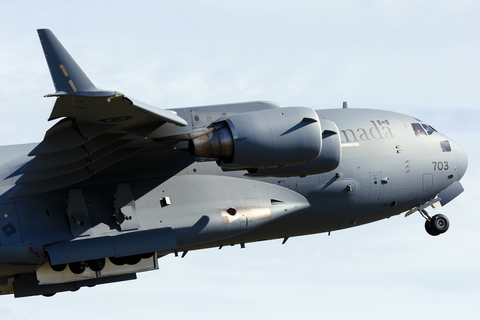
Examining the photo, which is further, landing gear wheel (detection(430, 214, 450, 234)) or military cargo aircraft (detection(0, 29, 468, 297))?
landing gear wheel (detection(430, 214, 450, 234))

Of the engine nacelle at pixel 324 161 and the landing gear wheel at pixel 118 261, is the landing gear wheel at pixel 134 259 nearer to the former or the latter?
the landing gear wheel at pixel 118 261

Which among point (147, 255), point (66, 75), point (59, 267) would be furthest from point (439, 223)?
point (66, 75)

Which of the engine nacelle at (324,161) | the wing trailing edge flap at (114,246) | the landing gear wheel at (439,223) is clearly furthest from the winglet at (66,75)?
the landing gear wheel at (439,223)

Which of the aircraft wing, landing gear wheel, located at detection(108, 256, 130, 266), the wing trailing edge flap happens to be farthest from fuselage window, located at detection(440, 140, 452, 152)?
landing gear wheel, located at detection(108, 256, 130, 266)

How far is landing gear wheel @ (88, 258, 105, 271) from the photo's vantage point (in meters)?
11.2

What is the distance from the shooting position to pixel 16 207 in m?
10.7

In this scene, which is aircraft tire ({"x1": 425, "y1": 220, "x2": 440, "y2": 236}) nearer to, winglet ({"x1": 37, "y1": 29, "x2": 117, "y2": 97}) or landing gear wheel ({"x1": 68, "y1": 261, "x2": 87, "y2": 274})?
landing gear wheel ({"x1": 68, "y1": 261, "x2": 87, "y2": 274})

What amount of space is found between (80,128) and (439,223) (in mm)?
9064

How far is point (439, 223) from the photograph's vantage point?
1452cm

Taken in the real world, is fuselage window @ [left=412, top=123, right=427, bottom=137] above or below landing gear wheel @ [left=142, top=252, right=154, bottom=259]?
above

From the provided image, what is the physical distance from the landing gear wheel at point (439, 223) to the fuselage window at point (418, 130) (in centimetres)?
206

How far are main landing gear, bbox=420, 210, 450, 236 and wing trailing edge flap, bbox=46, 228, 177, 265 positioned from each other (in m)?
6.56

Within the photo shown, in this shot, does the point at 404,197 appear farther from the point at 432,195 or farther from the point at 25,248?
the point at 25,248

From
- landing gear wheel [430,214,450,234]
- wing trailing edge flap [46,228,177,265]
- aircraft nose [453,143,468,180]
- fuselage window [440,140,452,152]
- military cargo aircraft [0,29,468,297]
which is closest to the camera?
military cargo aircraft [0,29,468,297]
